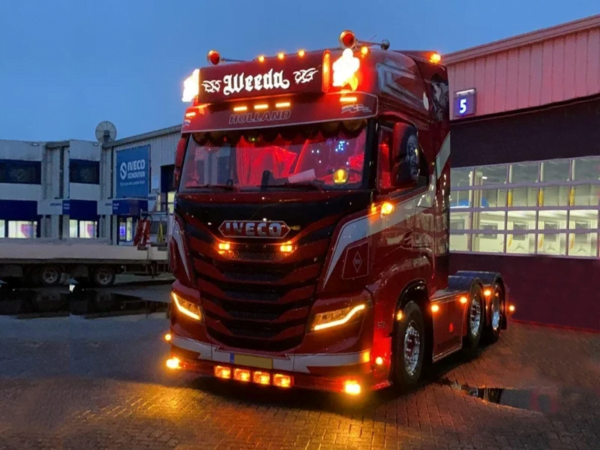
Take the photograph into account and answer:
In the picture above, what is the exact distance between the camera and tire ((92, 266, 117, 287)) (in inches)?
736

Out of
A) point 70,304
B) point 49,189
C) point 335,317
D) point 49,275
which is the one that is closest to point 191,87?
point 335,317

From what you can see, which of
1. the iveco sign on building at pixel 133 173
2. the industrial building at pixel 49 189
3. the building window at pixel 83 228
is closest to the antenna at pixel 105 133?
the industrial building at pixel 49 189

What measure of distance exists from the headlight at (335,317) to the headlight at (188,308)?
1.29 meters

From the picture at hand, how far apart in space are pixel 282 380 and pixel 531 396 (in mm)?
2936

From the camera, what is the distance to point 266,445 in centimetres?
526

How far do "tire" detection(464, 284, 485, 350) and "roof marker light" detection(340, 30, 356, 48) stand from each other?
4382mm

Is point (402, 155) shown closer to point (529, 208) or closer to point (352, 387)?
point (352, 387)

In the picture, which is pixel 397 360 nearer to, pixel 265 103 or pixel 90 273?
pixel 265 103

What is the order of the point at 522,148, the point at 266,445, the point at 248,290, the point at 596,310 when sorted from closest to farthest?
1. the point at 266,445
2. the point at 248,290
3. the point at 596,310
4. the point at 522,148

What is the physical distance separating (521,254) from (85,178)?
34002 millimetres

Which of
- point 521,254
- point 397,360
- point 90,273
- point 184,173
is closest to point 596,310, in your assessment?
point 521,254

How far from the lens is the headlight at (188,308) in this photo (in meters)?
6.54

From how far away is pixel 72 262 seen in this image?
18031 mm

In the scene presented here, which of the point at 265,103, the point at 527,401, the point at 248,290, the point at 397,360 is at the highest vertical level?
the point at 265,103
